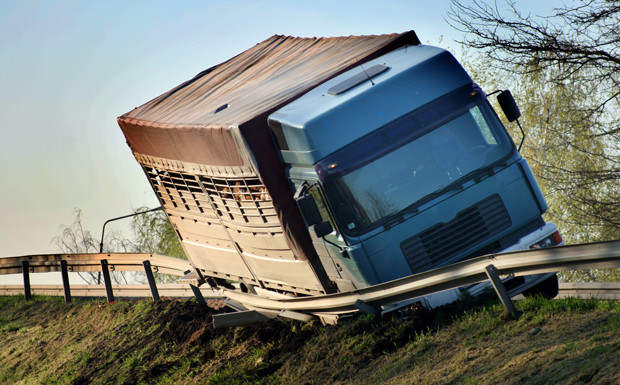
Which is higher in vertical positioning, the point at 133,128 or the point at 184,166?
the point at 133,128

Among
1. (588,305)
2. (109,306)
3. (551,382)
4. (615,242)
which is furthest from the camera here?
(109,306)

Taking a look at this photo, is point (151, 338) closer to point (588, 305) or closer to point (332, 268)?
point (332, 268)

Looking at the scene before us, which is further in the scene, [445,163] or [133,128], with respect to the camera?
[133,128]

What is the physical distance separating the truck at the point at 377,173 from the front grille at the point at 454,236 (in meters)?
0.01

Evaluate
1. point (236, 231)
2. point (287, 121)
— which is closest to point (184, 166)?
point (236, 231)

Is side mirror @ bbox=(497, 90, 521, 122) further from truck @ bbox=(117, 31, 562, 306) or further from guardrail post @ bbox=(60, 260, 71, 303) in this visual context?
guardrail post @ bbox=(60, 260, 71, 303)

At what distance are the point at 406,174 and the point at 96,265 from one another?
396 inches

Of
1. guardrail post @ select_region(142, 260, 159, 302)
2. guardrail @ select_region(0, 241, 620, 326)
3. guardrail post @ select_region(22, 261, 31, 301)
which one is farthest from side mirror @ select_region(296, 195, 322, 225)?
guardrail post @ select_region(22, 261, 31, 301)

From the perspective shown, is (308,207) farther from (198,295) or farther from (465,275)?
(198,295)

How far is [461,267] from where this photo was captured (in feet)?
25.4

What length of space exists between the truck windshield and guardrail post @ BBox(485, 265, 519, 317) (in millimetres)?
1790

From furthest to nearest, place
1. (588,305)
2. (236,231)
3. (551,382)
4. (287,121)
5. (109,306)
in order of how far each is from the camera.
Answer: (109,306), (236,231), (287,121), (588,305), (551,382)

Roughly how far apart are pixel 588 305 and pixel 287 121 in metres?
3.89

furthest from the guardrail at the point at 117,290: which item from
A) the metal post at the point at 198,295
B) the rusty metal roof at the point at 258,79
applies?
the rusty metal roof at the point at 258,79
